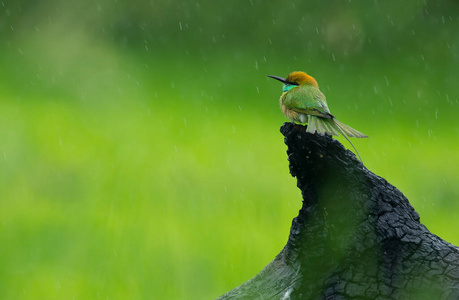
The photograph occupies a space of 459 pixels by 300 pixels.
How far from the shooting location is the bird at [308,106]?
3.11 meters

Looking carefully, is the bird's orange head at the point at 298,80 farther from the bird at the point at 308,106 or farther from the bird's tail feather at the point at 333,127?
the bird's tail feather at the point at 333,127

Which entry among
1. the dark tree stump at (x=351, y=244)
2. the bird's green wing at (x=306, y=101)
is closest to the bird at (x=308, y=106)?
the bird's green wing at (x=306, y=101)

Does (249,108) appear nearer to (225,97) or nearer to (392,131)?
(225,97)

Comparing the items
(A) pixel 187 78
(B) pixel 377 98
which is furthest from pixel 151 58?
(B) pixel 377 98

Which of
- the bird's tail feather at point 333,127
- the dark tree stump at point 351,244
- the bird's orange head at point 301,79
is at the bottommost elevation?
the dark tree stump at point 351,244

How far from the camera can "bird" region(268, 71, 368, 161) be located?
311 cm

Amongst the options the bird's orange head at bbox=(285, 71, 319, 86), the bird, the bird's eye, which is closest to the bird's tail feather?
the bird

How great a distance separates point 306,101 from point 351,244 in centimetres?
124

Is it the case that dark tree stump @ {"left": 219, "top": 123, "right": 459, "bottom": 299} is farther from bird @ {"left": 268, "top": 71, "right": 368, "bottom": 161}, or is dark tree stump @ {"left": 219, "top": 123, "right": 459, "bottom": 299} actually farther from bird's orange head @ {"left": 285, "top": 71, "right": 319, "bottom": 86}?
bird's orange head @ {"left": 285, "top": 71, "right": 319, "bottom": 86}

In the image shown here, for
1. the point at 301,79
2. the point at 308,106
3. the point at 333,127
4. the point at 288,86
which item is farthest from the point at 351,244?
the point at 288,86

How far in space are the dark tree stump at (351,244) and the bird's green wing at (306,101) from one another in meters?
0.79

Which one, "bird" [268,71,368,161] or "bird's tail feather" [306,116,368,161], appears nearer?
"bird's tail feather" [306,116,368,161]

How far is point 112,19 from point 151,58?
2.58 ft

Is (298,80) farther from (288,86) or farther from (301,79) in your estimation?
(288,86)
